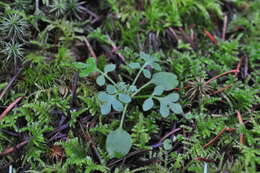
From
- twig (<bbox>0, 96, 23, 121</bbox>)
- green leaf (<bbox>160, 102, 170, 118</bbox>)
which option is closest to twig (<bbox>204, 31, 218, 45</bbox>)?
green leaf (<bbox>160, 102, 170, 118</bbox>)

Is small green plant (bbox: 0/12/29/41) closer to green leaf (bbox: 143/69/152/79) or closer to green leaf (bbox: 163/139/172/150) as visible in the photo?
green leaf (bbox: 143/69/152/79)

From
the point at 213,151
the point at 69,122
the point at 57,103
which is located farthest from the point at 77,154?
A: the point at 213,151

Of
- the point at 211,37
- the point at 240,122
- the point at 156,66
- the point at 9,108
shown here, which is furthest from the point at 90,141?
the point at 211,37

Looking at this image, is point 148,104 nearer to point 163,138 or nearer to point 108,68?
point 163,138

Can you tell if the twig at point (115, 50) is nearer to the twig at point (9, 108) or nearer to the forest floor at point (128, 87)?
the forest floor at point (128, 87)

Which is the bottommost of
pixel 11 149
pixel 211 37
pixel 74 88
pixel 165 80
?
pixel 11 149

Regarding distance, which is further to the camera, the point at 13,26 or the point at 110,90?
the point at 13,26

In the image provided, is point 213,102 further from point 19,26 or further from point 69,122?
point 19,26

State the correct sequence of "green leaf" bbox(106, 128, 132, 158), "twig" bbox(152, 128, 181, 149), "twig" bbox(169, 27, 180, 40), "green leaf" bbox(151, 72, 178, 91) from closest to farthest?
"green leaf" bbox(106, 128, 132, 158) < "twig" bbox(152, 128, 181, 149) < "green leaf" bbox(151, 72, 178, 91) < "twig" bbox(169, 27, 180, 40)
